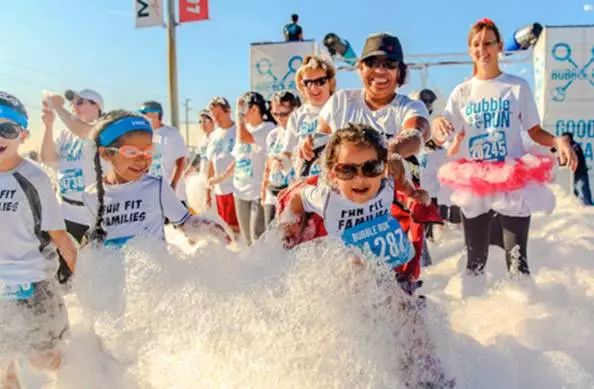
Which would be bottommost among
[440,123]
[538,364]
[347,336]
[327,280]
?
[538,364]

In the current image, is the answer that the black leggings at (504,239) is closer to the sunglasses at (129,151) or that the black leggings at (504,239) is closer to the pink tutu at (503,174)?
the pink tutu at (503,174)

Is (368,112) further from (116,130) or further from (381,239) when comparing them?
(116,130)

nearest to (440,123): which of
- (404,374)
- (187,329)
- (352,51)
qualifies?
(404,374)

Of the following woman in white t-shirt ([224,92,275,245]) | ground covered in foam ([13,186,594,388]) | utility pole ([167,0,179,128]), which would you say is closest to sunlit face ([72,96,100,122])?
woman in white t-shirt ([224,92,275,245])

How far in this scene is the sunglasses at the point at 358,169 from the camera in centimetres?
220

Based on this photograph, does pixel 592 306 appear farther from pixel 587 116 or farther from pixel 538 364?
pixel 587 116

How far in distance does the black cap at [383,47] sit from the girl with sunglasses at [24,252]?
1.58 meters

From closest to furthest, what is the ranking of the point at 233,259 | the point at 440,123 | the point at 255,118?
the point at 233,259 < the point at 440,123 < the point at 255,118

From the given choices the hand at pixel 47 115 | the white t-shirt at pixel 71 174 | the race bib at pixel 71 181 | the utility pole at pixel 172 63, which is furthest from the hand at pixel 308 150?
the utility pole at pixel 172 63

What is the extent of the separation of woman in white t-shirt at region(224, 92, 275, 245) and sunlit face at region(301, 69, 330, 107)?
1.41 m

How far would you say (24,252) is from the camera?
2.36 m

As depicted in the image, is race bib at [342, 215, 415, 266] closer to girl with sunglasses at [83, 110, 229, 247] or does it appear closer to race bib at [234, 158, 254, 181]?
girl with sunglasses at [83, 110, 229, 247]

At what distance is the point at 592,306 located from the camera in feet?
11.4

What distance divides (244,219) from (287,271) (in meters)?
3.43
